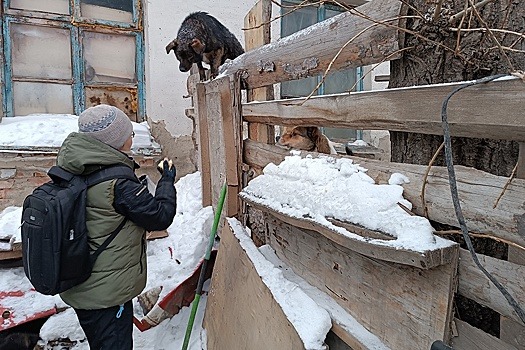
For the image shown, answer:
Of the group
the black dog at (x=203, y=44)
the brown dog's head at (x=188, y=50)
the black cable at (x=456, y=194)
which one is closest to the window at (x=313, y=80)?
the black dog at (x=203, y=44)

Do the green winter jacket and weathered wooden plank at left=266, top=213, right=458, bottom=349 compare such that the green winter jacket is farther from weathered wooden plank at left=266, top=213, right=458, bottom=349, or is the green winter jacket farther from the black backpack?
weathered wooden plank at left=266, top=213, right=458, bottom=349

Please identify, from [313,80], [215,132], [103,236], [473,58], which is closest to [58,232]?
[103,236]

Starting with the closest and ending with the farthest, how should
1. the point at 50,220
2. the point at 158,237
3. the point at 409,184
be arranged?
Result: the point at 409,184, the point at 50,220, the point at 158,237

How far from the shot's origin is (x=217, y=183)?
3.47 metres

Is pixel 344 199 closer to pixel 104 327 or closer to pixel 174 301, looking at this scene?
pixel 104 327

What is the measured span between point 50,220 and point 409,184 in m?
1.58

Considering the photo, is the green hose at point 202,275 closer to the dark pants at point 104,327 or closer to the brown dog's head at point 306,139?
the dark pants at point 104,327

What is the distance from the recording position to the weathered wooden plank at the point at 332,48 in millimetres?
1536

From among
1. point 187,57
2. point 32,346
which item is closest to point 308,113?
point 187,57

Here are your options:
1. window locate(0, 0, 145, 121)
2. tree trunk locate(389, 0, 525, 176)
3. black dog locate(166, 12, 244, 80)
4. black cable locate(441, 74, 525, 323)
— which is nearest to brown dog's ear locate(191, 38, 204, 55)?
black dog locate(166, 12, 244, 80)

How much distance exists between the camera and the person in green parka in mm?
2088

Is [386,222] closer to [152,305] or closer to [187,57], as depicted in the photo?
[152,305]

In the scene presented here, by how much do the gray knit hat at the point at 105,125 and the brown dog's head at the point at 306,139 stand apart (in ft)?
3.12

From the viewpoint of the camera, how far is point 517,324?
1.16 m
